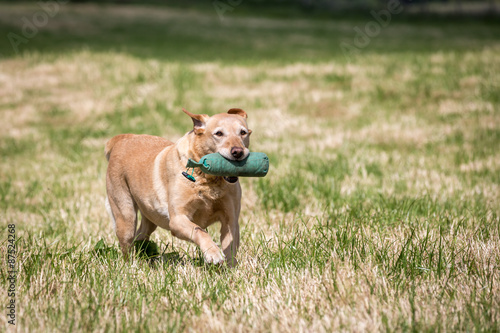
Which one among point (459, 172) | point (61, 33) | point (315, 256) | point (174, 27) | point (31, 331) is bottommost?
point (31, 331)

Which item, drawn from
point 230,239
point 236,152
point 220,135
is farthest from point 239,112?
point 230,239

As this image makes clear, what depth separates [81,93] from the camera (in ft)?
45.4

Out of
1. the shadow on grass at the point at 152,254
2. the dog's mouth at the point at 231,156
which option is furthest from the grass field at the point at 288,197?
the dog's mouth at the point at 231,156

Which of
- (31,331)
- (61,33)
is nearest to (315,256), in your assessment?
(31,331)

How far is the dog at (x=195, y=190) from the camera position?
147 inches

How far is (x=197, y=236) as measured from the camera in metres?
3.61

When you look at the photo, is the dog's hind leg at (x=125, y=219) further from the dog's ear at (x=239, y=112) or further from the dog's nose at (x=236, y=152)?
the dog's nose at (x=236, y=152)

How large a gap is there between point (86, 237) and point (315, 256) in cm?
249

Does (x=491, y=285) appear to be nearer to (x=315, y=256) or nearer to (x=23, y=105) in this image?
(x=315, y=256)

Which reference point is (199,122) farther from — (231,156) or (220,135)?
(231,156)

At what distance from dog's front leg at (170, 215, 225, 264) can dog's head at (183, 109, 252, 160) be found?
0.56m

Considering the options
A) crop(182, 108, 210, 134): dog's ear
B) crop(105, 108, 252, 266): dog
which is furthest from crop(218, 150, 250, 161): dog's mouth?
crop(182, 108, 210, 134): dog's ear

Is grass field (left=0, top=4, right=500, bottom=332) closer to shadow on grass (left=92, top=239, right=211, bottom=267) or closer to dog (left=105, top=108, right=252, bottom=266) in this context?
shadow on grass (left=92, top=239, right=211, bottom=267)

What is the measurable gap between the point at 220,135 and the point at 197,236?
796 mm
